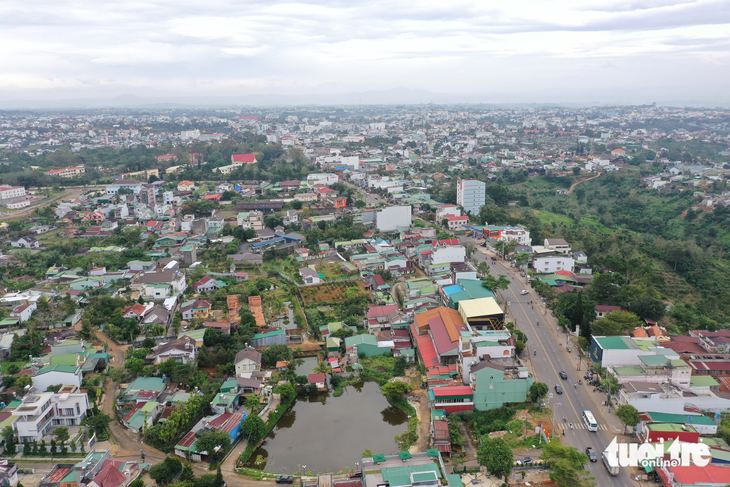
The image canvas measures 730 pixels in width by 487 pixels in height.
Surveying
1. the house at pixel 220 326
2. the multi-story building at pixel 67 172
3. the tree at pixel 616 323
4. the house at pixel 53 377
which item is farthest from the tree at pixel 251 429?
the multi-story building at pixel 67 172

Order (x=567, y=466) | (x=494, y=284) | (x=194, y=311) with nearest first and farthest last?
1. (x=567, y=466)
2. (x=194, y=311)
3. (x=494, y=284)

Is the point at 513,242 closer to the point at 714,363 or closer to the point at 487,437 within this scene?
the point at 714,363

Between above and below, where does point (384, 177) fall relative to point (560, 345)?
above

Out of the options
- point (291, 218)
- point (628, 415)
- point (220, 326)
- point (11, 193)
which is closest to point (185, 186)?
point (11, 193)

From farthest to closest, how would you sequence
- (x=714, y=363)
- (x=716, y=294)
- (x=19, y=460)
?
(x=716, y=294) < (x=714, y=363) < (x=19, y=460)

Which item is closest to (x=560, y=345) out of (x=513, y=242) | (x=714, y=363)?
(x=714, y=363)

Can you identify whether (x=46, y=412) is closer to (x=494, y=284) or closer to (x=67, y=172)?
(x=494, y=284)

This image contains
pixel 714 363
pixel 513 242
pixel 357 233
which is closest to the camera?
pixel 714 363
